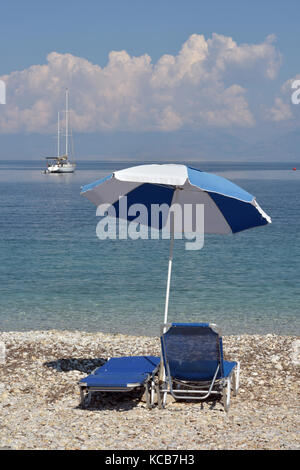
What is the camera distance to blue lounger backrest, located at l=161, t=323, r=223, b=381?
23.8 ft

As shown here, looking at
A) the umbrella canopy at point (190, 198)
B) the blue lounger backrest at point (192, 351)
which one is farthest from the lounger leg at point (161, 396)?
the umbrella canopy at point (190, 198)

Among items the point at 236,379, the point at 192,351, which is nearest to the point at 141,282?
A: the point at 236,379

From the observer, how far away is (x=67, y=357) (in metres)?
9.59

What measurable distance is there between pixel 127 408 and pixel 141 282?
1465 centimetres

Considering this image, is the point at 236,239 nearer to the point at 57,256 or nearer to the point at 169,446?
the point at 57,256

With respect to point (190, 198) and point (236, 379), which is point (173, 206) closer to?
point (190, 198)

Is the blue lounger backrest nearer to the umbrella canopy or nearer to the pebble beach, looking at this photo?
the pebble beach

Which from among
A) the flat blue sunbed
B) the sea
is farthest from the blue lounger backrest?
the sea

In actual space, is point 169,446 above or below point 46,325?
above

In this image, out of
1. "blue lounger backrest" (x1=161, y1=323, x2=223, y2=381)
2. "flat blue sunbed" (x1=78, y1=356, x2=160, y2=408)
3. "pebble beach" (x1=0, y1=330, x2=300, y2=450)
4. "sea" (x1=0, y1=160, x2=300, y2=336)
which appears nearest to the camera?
"pebble beach" (x1=0, y1=330, x2=300, y2=450)

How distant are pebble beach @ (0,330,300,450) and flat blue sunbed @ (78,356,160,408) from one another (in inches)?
10.0

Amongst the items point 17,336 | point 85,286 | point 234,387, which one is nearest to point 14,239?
point 85,286
